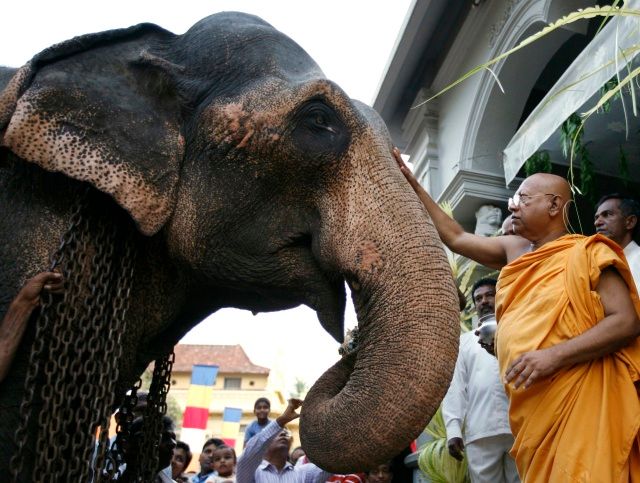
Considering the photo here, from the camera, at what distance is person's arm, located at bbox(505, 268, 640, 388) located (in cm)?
281

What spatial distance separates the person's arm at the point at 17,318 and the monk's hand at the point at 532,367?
1.84 metres

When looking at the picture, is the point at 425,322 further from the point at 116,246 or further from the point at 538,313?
the point at 538,313

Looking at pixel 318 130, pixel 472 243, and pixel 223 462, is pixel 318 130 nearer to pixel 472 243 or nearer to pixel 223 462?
pixel 472 243

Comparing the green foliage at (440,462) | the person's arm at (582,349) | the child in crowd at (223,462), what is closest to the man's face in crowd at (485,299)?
the green foliage at (440,462)

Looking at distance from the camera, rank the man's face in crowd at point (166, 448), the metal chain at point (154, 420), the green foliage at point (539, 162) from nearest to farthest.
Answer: the metal chain at point (154, 420), the man's face in crowd at point (166, 448), the green foliage at point (539, 162)

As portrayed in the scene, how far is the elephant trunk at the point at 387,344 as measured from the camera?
1.58 meters

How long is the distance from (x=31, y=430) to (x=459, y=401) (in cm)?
337

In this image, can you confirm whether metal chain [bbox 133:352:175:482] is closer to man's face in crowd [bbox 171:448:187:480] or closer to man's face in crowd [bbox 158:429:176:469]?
man's face in crowd [bbox 158:429:176:469]

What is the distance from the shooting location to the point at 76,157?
185 cm

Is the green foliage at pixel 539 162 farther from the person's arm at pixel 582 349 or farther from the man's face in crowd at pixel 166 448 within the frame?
the man's face in crowd at pixel 166 448

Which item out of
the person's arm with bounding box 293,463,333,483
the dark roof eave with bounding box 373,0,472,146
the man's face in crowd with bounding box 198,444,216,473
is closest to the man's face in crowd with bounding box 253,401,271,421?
the man's face in crowd with bounding box 198,444,216,473

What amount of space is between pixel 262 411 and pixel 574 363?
499 centimetres

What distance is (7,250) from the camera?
1884mm

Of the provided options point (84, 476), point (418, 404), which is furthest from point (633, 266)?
point (84, 476)
